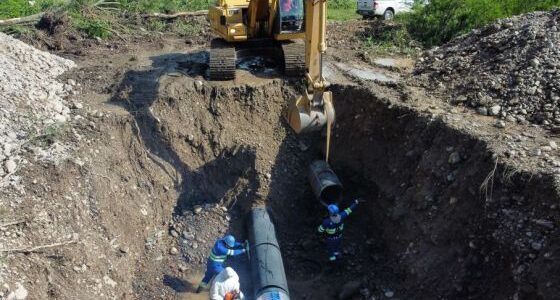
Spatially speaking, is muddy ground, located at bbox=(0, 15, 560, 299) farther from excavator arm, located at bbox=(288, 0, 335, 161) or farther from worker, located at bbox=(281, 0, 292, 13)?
excavator arm, located at bbox=(288, 0, 335, 161)

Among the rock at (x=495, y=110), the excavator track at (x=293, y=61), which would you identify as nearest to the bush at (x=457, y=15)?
the excavator track at (x=293, y=61)

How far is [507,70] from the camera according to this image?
11281mm

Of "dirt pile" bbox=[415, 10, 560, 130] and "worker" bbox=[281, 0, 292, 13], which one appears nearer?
"dirt pile" bbox=[415, 10, 560, 130]

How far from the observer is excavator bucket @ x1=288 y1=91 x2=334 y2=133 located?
9047 millimetres

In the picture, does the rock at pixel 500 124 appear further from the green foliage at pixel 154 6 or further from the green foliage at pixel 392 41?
the green foliage at pixel 154 6

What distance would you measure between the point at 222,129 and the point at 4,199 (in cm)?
508

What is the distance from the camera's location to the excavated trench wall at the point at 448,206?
24.6 ft

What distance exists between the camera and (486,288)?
7.85 meters

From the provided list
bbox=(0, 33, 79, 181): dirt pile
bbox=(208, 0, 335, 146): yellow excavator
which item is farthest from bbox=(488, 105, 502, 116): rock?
bbox=(0, 33, 79, 181): dirt pile

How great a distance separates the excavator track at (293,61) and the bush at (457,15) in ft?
17.6

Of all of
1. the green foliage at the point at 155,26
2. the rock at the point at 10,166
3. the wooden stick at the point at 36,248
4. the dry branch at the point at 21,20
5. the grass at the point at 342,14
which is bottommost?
the wooden stick at the point at 36,248

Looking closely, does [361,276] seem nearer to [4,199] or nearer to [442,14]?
[4,199]

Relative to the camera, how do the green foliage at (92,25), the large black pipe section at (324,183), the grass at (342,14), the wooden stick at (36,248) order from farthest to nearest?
1. the grass at (342,14)
2. the green foliage at (92,25)
3. the large black pipe section at (324,183)
4. the wooden stick at (36,248)

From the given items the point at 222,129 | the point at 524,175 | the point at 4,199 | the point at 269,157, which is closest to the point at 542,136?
the point at 524,175
